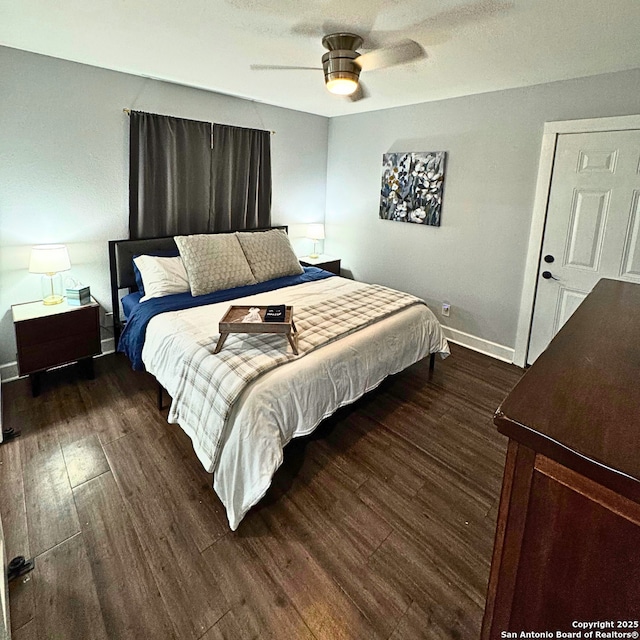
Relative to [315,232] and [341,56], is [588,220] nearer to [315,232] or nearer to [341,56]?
[341,56]

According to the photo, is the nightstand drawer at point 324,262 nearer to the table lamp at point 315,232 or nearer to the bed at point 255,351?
the table lamp at point 315,232

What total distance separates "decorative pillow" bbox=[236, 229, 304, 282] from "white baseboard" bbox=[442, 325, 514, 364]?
5.77ft

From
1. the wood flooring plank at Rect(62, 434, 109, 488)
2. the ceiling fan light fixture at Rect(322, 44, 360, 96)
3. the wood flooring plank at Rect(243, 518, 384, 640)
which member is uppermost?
the ceiling fan light fixture at Rect(322, 44, 360, 96)

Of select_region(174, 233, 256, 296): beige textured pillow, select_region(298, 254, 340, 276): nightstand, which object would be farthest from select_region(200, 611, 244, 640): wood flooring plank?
select_region(298, 254, 340, 276): nightstand

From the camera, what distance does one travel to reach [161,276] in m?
3.08

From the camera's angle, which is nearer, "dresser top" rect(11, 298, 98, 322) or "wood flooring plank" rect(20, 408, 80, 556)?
"wood flooring plank" rect(20, 408, 80, 556)

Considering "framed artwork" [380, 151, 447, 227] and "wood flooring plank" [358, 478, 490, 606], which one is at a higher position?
"framed artwork" [380, 151, 447, 227]

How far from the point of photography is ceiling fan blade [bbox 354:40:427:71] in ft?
7.32

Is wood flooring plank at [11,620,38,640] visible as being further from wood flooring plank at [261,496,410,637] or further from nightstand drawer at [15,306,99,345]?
nightstand drawer at [15,306,99,345]

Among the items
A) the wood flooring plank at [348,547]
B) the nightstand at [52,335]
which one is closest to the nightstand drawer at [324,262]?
the nightstand at [52,335]

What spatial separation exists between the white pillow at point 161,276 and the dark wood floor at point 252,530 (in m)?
0.89

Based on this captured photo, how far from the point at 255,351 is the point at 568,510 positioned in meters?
1.68

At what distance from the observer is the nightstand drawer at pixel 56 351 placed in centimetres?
269

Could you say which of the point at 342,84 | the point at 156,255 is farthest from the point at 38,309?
the point at 342,84
